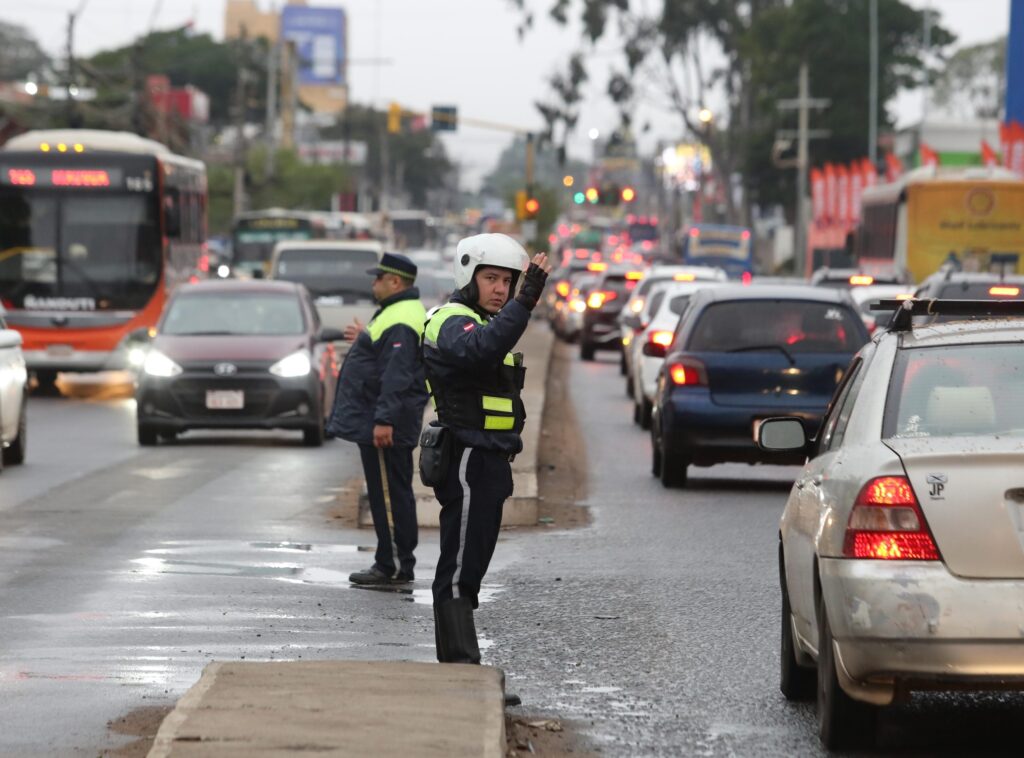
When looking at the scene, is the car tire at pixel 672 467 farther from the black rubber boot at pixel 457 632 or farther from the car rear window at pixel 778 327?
the black rubber boot at pixel 457 632

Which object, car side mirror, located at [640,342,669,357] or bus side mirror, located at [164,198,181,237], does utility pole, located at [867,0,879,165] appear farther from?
car side mirror, located at [640,342,669,357]

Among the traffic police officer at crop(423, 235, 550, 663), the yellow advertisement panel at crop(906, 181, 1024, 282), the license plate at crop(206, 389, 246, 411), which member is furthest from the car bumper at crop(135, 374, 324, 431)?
the yellow advertisement panel at crop(906, 181, 1024, 282)

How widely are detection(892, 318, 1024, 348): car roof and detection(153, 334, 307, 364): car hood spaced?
1474 cm

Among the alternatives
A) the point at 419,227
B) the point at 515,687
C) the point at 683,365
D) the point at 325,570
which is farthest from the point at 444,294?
the point at 419,227

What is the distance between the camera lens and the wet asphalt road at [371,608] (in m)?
8.22

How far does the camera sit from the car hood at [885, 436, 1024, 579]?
6875 mm

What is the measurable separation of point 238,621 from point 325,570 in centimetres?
215

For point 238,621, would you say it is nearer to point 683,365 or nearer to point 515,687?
point 515,687

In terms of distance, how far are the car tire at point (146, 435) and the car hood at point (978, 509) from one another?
15687mm

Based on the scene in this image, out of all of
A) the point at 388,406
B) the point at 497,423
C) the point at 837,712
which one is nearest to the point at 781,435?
the point at 497,423

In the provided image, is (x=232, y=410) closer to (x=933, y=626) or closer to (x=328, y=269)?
(x=328, y=269)

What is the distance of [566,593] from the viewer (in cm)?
1182

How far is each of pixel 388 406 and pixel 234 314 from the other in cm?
1156

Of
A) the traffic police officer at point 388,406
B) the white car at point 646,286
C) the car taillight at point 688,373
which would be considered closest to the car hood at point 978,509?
the traffic police officer at point 388,406
